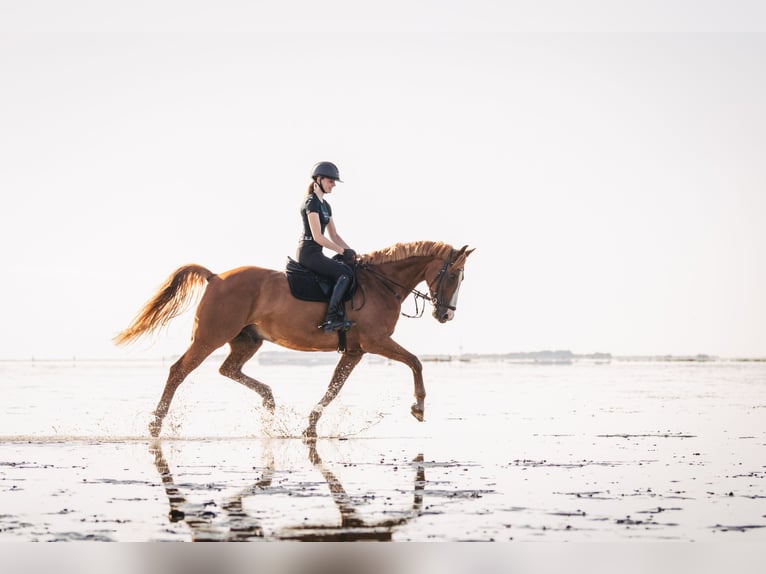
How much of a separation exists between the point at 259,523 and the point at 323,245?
691cm

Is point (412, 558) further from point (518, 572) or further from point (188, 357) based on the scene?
point (188, 357)

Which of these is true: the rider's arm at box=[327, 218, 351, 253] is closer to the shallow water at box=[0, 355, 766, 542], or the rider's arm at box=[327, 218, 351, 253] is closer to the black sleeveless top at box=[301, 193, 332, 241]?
the black sleeveless top at box=[301, 193, 332, 241]

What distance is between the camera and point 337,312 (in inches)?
504

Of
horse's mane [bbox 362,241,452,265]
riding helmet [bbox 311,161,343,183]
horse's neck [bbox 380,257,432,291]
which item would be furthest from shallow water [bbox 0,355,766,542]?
riding helmet [bbox 311,161,343,183]

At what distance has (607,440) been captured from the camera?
1245 centimetres

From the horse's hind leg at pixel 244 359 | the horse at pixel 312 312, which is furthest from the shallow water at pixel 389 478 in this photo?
the horse at pixel 312 312

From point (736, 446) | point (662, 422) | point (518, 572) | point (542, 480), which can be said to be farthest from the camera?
point (662, 422)

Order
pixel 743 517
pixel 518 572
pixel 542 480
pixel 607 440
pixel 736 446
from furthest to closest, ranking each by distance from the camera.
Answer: pixel 607 440, pixel 736 446, pixel 542 480, pixel 743 517, pixel 518 572

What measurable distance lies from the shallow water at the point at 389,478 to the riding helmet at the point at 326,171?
10.8ft

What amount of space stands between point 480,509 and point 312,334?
6350mm

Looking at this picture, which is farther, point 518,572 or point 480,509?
point 480,509

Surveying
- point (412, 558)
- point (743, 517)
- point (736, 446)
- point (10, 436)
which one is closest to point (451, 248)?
point (736, 446)

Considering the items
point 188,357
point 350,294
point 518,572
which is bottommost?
point 518,572

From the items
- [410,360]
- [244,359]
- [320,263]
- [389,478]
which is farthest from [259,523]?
[244,359]
